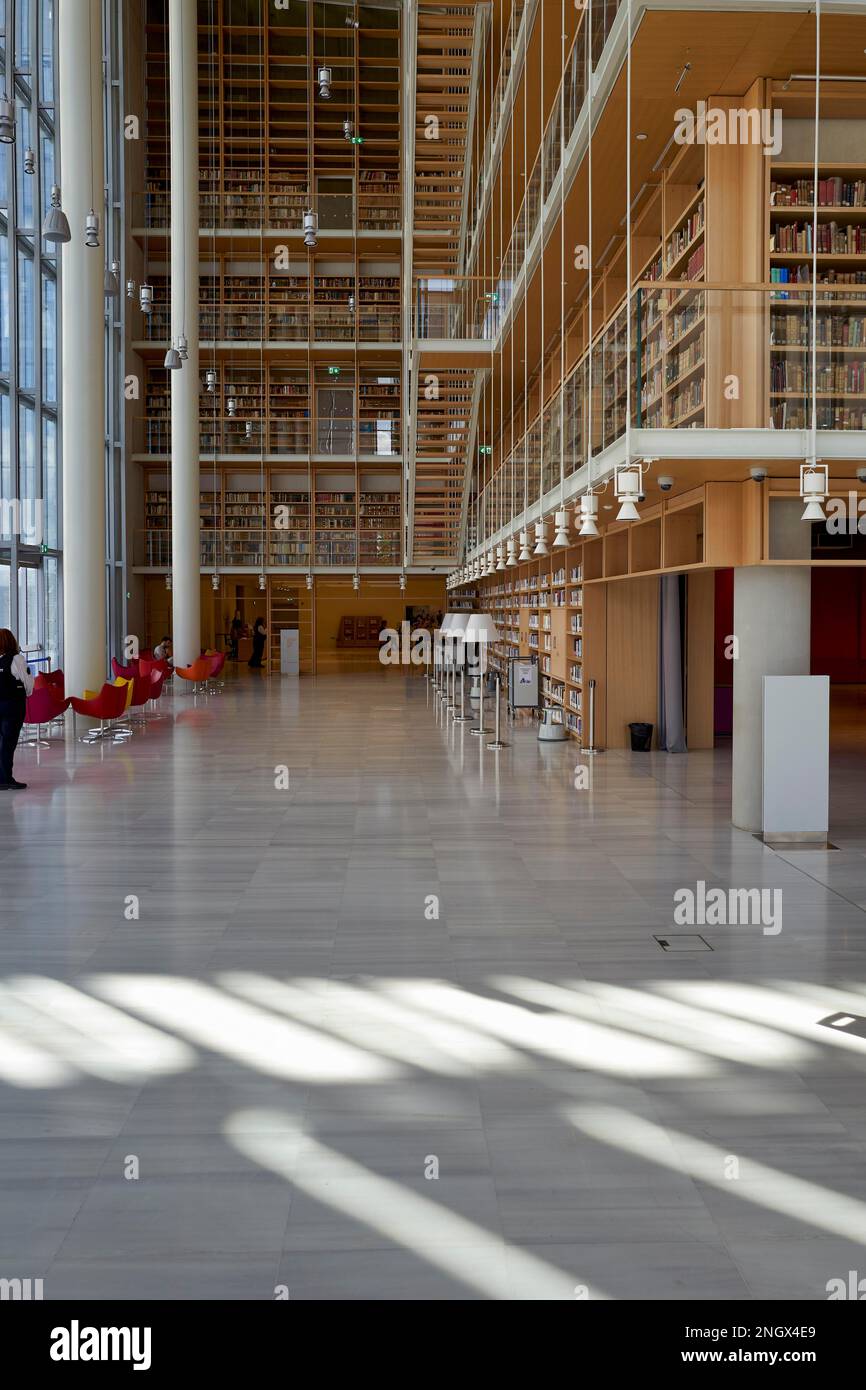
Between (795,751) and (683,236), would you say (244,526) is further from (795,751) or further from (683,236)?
(795,751)

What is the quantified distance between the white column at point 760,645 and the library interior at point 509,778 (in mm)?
34

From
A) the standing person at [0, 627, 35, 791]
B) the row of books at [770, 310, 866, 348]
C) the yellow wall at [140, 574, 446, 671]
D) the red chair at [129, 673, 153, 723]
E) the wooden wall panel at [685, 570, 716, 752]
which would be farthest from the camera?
the yellow wall at [140, 574, 446, 671]

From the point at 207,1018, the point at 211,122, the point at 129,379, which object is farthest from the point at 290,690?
the point at 207,1018

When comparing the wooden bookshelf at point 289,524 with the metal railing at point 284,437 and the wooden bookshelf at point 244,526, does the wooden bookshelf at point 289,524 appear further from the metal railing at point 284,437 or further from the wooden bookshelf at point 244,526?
the metal railing at point 284,437

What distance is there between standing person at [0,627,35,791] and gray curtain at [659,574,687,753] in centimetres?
662

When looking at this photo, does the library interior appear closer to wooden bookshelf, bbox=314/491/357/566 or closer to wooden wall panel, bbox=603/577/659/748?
wooden wall panel, bbox=603/577/659/748

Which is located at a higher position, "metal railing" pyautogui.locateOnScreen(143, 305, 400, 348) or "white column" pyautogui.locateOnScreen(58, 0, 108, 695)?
"metal railing" pyautogui.locateOnScreen(143, 305, 400, 348)

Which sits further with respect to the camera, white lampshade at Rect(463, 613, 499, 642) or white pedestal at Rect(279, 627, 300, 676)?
white pedestal at Rect(279, 627, 300, 676)

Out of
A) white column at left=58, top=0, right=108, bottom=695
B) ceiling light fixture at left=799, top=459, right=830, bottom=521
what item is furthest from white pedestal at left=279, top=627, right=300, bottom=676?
ceiling light fixture at left=799, top=459, right=830, bottom=521

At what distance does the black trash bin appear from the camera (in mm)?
13227

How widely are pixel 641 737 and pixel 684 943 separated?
7.64 meters

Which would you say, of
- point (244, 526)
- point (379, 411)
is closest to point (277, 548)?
point (244, 526)

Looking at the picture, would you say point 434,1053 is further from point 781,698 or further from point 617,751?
point 617,751

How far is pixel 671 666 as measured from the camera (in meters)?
12.9
